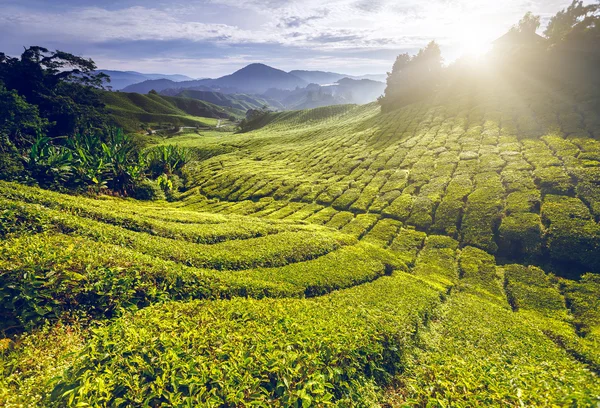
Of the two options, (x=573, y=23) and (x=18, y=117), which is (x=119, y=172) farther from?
(x=573, y=23)

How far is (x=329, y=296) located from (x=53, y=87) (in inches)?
3090

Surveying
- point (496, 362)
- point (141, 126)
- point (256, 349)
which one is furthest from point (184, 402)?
point (141, 126)

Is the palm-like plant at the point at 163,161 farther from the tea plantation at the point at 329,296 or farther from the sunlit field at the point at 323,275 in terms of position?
the tea plantation at the point at 329,296

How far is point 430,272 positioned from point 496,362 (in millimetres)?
11445

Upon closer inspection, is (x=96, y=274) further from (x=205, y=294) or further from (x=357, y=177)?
(x=357, y=177)

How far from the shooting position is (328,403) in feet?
24.5

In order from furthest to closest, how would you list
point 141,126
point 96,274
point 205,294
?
point 141,126 < point 205,294 < point 96,274

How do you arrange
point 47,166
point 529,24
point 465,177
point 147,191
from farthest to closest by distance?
point 529,24 < point 147,191 < point 465,177 < point 47,166

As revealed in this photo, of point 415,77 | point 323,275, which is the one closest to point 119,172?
point 323,275

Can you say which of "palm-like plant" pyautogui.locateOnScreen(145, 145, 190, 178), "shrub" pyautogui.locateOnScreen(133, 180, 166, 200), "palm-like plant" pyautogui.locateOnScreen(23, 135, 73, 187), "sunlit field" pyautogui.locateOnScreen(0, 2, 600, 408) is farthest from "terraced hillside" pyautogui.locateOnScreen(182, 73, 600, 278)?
"palm-like plant" pyautogui.locateOnScreen(23, 135, 73, 187)

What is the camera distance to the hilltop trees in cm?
8525

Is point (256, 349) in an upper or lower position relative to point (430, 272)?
upper

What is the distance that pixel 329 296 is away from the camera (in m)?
15.5

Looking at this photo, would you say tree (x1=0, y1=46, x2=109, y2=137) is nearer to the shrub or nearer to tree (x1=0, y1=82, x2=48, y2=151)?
tree (x1=0, y1=82, x2=48, y2=151)
